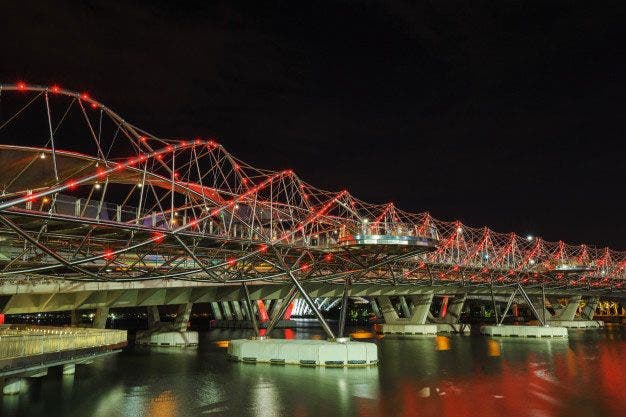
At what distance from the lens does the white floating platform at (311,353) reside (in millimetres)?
36594

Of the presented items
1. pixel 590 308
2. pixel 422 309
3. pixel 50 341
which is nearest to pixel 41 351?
pixel 50 341

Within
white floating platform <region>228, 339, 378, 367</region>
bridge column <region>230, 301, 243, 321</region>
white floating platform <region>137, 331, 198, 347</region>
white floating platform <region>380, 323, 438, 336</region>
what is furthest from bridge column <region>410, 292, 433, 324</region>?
white floating platform <region>228, 339, 378, 367</region>

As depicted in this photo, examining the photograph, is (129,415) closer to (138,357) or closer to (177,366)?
(177,366)

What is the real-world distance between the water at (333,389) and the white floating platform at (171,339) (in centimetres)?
1443

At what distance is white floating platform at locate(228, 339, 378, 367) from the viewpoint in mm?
36594

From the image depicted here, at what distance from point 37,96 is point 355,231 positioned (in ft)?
89.6

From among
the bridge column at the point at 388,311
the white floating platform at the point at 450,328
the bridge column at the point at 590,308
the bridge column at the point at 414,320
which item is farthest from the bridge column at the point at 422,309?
the bridge column at the point at 590,308

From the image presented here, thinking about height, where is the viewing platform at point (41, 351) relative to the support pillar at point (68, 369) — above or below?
above

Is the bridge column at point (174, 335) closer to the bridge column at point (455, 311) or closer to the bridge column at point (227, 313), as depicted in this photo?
the bridge column at point (227, 313)

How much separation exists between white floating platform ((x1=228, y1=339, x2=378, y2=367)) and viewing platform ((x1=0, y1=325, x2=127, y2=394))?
10.0 metres

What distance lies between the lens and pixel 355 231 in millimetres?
46594

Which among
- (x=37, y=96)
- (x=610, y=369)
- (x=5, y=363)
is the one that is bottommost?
(x=610, y=369)

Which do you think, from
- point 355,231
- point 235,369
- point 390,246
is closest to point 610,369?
point 390,246

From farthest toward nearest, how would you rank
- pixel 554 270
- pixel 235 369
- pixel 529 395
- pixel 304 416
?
pixel 554 270 → pixel 235 369 → pixel 529 395 → pixel 304 416
